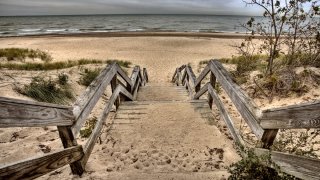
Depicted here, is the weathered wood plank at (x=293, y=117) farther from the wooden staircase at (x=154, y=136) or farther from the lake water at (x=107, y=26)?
the lake water at (x=107, y=26)

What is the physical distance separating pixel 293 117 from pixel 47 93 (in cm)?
521

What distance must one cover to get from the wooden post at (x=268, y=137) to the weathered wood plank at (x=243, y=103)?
32mm

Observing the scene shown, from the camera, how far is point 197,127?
3.87 meters

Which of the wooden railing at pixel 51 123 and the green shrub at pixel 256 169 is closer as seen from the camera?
the wooden railing at pixel 51 123

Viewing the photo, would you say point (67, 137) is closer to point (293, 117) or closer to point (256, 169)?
point (256, 169)

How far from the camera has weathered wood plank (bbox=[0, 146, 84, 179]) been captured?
1.63m

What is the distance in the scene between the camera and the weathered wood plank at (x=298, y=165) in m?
1.63

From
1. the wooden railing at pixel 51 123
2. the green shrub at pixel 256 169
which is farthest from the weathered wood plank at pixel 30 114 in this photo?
the green shrub at pixel 256 169

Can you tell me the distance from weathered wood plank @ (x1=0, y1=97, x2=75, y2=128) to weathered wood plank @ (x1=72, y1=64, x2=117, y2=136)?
7.0 inches

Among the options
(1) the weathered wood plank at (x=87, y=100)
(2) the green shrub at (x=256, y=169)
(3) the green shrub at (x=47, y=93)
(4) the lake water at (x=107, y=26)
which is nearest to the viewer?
(2) the green shrub at (x=256, y=169)

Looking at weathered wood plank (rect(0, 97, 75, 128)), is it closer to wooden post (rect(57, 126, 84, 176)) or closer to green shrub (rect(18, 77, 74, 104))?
wooden post (rect(57, 126, 84, 176))

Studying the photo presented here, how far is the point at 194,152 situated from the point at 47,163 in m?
1.74

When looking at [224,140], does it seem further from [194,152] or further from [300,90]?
[300,90]

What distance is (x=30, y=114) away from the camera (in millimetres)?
1801
